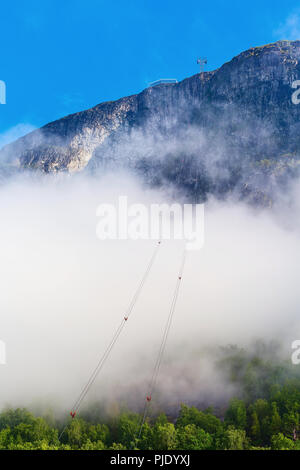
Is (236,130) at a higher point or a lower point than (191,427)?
higher

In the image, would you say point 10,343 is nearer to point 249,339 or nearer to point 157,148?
point 249,339

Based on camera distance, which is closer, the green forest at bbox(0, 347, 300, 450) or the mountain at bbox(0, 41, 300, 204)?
the green forest at bbox(0, 347, 300, 450)

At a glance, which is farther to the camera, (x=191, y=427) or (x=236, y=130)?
(x=236, y=130)

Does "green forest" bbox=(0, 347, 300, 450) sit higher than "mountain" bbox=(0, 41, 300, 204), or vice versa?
"mountain" bbox=(0, 41, 300, 204)

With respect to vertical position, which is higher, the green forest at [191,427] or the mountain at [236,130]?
the mountain at [236,130]

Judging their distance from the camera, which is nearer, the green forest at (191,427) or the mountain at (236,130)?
the green forest at (191,427)
